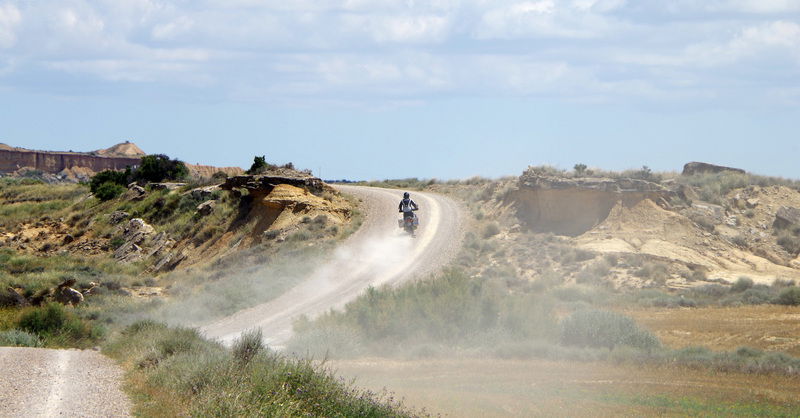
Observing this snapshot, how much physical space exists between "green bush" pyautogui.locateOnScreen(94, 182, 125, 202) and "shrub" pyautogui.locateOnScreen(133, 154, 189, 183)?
5.76m

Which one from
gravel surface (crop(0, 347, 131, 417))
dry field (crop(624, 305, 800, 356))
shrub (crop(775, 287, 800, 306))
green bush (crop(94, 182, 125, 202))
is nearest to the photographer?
gravel surface (crop(0, 347, 131, 417))

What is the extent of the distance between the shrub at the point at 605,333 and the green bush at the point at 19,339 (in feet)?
43.8

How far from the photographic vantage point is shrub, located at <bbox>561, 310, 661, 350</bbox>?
829 inches

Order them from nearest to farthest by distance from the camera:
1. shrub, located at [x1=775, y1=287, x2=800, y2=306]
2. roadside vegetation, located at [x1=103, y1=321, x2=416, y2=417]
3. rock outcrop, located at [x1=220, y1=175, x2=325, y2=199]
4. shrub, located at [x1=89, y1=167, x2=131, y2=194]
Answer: roadside vegetation, located at [x1=103, y1=321, x2=416, y2=417]
shrub, located at [x1=775, y1=287, x2=800, y2=306]
rock outcrop, located at [x1=220, y1=175, x2=325, y2=199]
shrub, located at [x1=89, y1=167, x2=131, y2=194]

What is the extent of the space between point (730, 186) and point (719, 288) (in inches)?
572

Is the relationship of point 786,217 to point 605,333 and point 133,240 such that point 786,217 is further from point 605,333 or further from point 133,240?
point 133,240

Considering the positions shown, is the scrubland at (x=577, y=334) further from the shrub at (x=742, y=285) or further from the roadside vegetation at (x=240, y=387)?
the roadside vegetation at (x=240, y=387)

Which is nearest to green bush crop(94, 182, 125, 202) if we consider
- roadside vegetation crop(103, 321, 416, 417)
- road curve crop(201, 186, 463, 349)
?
road curve crop(201, 186, 463, 349)

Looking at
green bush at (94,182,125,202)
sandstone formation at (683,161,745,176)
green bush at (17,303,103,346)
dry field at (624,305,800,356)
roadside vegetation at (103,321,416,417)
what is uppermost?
sandstone formation at (683,161,745,176)

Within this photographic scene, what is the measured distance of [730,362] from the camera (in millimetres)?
18891

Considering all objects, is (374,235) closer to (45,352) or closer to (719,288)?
(719,288)

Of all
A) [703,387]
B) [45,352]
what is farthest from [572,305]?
[45,352]

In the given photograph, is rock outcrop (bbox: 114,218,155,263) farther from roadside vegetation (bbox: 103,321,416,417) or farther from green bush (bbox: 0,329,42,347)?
roadside vegetation (bbox: 103,321,416,417)

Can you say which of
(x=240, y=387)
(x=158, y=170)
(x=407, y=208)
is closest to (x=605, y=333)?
(x=240, y=387)
